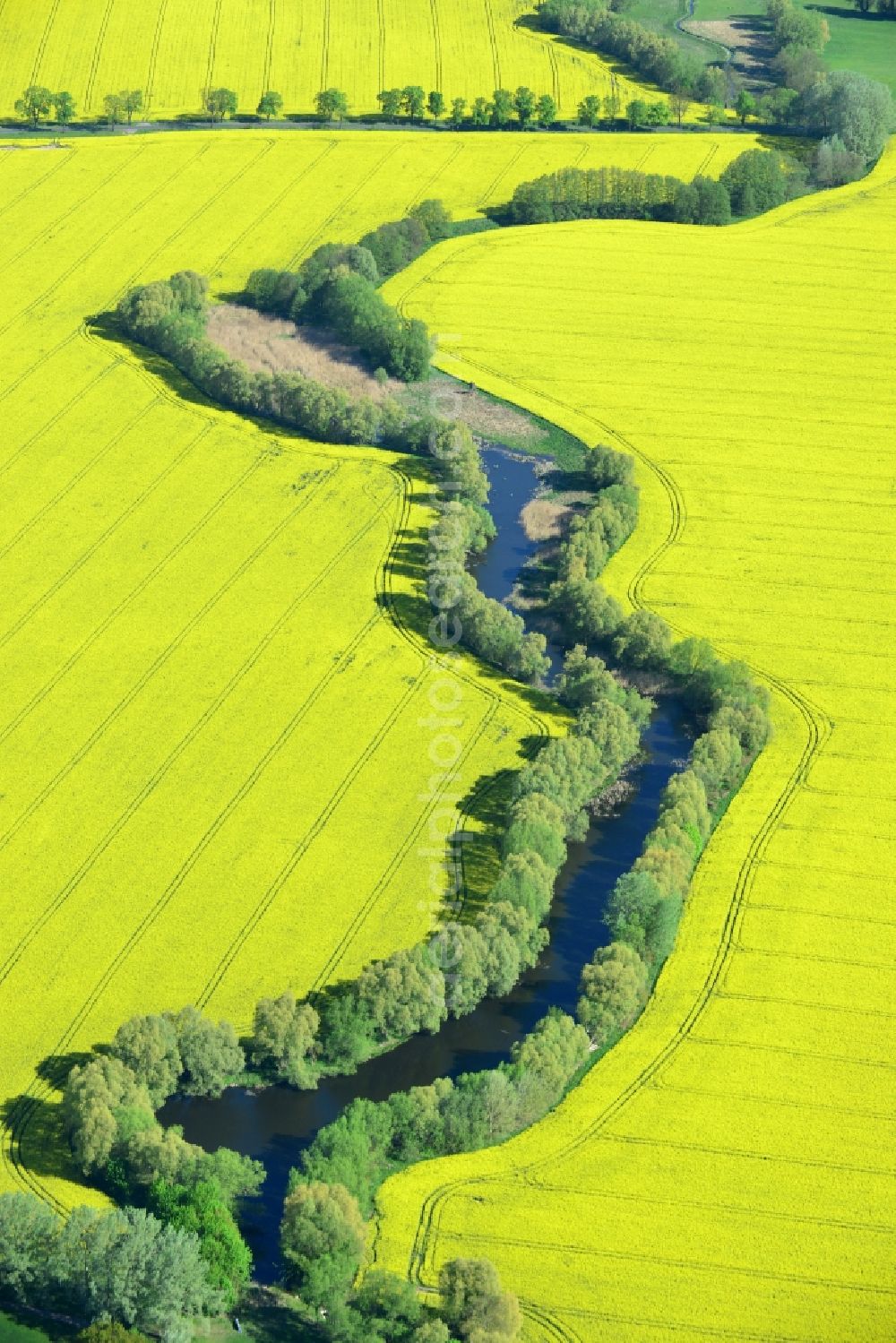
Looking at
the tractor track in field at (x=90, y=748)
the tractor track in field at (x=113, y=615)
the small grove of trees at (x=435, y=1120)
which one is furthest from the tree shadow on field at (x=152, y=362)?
the small grove of trees at (x=435, y=1120)

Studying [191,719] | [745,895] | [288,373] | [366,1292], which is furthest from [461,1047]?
[288,373]

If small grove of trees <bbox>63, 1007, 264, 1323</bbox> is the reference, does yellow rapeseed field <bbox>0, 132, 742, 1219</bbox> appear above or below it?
above

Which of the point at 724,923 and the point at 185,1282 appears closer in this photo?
the point at 185,1282

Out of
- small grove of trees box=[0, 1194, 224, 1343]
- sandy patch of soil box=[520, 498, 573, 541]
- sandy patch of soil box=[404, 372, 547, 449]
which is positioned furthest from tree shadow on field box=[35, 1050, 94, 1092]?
sandy patch of soil box=[404, 372, 547, 449]

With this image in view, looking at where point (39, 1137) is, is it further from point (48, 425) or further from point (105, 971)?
point (48, 425)

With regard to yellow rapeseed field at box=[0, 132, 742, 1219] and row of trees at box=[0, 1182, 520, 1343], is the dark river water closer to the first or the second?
row of trees at box=[0, 1182, 520, 1343]
